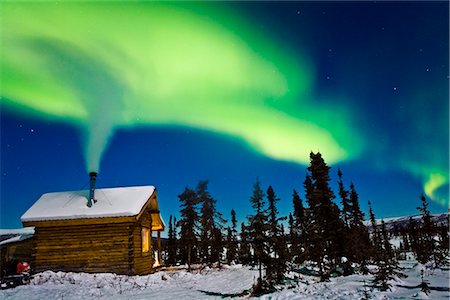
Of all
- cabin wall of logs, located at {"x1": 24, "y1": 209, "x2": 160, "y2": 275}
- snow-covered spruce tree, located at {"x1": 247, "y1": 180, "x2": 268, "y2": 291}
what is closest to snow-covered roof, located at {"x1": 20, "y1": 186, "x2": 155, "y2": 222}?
cabin wall of logs, located at {"x1": 24, "y1": 209, "x2": 160, "y2": 275}

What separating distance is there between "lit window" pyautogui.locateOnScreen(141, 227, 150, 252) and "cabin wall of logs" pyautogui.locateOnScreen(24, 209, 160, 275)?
2100 millimetres

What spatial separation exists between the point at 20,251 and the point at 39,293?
16.6m

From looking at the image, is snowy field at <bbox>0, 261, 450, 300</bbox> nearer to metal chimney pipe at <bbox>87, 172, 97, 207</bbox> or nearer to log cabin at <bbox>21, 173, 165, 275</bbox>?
log cabin at <bbox>21, 173, 165, 275</bbox>

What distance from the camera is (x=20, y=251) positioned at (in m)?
28.1

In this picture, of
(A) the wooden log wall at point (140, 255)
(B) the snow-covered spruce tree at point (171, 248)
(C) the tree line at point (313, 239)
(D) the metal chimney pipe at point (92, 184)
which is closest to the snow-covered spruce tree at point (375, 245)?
(C) the tree line at point (313, 239)

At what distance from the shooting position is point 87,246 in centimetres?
2078

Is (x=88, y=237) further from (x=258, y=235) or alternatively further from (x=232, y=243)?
(x=232, y=243)

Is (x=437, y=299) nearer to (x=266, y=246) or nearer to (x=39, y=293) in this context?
(x=266, y=246)

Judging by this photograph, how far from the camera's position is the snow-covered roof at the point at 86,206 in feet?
68.3

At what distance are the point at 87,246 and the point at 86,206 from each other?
113 inches

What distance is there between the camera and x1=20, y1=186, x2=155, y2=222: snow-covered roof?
68.3ft

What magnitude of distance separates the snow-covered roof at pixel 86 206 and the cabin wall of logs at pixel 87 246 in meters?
0.42

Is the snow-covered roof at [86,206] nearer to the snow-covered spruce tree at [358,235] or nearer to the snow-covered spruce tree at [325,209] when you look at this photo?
the snow-covered spruce tree at [325,209]

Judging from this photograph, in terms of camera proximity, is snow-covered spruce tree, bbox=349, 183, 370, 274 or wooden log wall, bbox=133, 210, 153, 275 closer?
wooden log wall, bbox=133, 210, 153, 275
